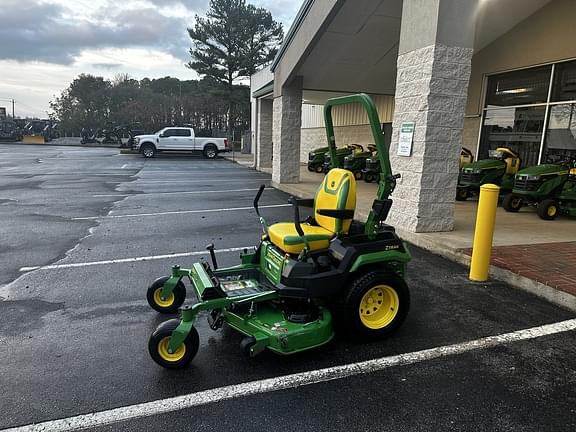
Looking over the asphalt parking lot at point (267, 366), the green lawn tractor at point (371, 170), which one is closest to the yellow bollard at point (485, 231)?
the asphalt parking lot at point (267, 366)

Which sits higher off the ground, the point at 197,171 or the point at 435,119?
the point at 435,119

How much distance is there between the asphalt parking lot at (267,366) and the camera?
101 inches

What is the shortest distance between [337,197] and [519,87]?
9.39 meters

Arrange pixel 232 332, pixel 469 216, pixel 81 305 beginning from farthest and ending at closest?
pixel 469 216 → pixel 81 305 → pixel 232 332

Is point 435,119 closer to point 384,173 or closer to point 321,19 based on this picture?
point 384,173

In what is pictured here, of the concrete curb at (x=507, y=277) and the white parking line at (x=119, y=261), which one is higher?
the concrete curb at (x=507, y=277)

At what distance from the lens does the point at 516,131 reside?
35.4 ft

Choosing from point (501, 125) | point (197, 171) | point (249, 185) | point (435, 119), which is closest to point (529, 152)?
point (501, 125)

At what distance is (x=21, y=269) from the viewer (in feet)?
17.5

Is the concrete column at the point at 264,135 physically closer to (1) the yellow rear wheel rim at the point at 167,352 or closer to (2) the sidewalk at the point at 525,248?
(2) the sidewalk at the point at 525,248

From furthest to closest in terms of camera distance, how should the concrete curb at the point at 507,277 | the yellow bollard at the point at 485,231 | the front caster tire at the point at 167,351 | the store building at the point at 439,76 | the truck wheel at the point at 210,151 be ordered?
1. the truck wheel at the point at 210,151
2. the store building at the point at 439,76
3. the yellow bollard at the point at 485,231
4. the concrete curb at the point at 507,277
5. the front caster tire at the point at 167,351

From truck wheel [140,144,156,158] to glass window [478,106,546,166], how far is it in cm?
2114

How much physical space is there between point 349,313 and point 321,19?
830cm

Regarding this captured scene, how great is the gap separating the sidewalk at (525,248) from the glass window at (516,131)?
2233mm
